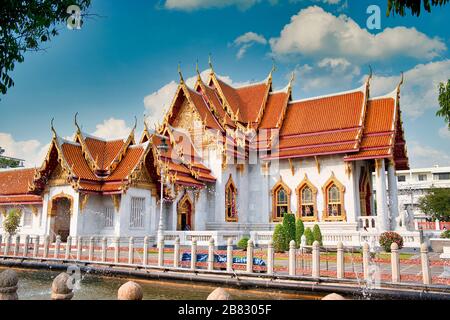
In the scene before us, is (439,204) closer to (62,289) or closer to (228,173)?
(228,173)

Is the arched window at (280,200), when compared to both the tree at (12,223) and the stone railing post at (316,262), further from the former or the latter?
the tree at (12,223)

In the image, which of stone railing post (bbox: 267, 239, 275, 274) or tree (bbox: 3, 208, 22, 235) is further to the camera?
tree (bbox: 3, 208, 22, 235)

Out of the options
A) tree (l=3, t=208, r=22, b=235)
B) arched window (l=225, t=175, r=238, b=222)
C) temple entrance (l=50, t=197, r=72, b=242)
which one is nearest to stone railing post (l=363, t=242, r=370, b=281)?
arched window (l=225, t=175, r=238, b=222)

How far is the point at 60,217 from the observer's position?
69.9ft

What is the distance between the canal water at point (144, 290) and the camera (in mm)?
9977

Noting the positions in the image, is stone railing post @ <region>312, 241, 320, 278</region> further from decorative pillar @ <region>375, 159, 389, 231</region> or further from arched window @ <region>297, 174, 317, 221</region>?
arched window @ <region>297, 174, 317, 221</region>

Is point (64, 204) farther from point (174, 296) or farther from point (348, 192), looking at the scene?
point (348, 192)

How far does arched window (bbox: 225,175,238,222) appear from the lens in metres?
23.2

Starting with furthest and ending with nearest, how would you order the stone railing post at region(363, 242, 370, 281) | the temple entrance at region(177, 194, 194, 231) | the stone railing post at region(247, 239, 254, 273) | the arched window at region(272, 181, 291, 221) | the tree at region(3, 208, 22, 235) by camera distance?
1. the arched window at region(272, 181, 291, 221)
2. the temple entrance at region(177, 194, 194, 231)
3. the tree at region(3, 208, 22, 235)
4. the stone railing post at region(247, 239, 254, 273)
5. the stone railing post at region(363, 242, 370, 281)

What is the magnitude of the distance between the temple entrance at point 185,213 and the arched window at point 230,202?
2.19 meters

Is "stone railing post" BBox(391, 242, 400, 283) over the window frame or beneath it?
beneath

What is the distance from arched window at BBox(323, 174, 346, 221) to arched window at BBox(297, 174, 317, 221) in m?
0.71

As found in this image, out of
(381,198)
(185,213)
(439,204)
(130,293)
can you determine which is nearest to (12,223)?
(185,213)

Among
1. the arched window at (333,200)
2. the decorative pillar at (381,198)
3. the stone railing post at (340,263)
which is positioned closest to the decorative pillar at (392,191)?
the decorative pillar at (381,198)
